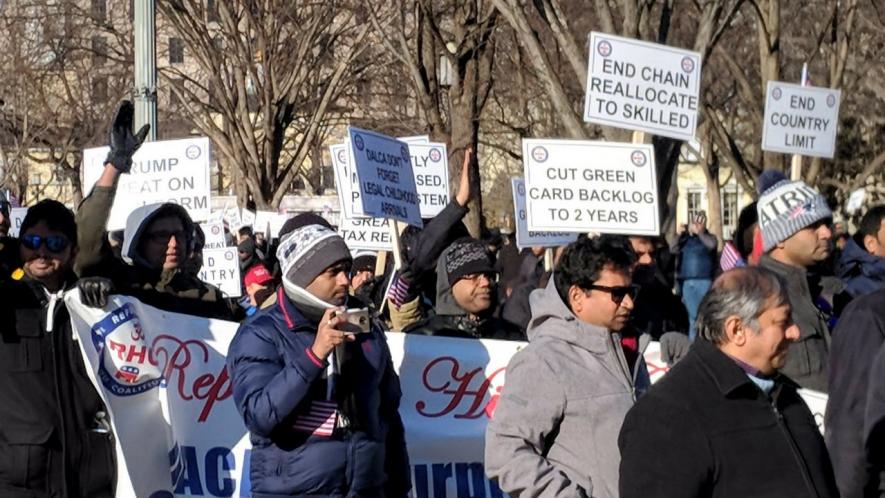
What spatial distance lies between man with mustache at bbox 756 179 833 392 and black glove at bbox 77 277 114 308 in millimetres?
2640

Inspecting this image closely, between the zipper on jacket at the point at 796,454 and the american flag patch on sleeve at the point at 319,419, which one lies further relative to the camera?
the american flag patch on sleeve at the point at 319,419

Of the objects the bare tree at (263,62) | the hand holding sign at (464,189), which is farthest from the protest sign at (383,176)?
the bare tree at (263,62)

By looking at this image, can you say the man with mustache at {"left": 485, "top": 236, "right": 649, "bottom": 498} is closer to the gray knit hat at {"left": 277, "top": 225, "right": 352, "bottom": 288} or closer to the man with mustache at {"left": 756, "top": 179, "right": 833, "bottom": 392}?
the gray knit hat at {"left": 277, "top": 225, "right": 352, "bottom": 288}

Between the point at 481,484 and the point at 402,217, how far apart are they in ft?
11.9

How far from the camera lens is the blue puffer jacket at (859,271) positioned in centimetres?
770

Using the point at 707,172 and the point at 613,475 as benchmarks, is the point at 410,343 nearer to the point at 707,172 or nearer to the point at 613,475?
the point at 613,475

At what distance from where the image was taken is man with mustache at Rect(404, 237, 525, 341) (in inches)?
309

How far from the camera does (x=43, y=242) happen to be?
6414 millimetres

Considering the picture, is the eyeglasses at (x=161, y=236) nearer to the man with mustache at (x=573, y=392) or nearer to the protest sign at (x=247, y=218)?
the man with mustache at (x=573, y=392)

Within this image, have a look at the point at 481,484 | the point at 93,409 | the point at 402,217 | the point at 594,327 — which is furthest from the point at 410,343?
the point at 402,217

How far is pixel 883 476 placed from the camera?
5.66 metres

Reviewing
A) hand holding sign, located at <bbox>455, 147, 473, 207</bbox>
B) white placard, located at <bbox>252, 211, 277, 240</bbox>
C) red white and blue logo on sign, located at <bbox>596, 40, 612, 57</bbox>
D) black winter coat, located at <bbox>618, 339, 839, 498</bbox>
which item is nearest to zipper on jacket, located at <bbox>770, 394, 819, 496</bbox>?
black winter coat, located at <bbox>618, 339, 839, 498</bbox>

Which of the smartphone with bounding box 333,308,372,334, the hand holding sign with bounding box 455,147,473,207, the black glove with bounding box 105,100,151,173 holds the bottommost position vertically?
the smartphone with bounding box 333,308,372,334

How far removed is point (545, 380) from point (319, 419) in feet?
2.60
